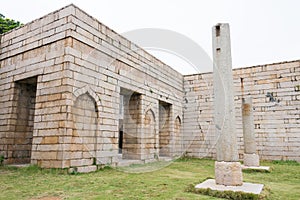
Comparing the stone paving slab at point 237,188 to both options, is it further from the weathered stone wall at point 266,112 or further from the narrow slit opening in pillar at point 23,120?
the weathered stone wall at point 266,112

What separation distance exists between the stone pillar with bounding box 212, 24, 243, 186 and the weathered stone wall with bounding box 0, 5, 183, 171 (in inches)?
126

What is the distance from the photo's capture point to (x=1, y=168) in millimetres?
5922

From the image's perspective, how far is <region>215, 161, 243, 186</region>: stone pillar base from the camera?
12.9ft

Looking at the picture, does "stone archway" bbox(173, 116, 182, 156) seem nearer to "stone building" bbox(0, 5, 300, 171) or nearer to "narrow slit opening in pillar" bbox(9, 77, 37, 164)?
"stone building" bbox(0, 5, 300, 171)

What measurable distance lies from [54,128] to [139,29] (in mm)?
4061

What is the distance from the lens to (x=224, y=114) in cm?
423

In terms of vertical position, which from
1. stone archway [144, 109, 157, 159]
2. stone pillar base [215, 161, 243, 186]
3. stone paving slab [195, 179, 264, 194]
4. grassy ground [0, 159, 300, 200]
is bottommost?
grassy ground [0, 159, 300, 200]

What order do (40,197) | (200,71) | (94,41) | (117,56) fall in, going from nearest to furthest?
(40,197) → (94,41) → (117,56) → (200,71)

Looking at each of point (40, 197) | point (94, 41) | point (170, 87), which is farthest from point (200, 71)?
point (40, 197)

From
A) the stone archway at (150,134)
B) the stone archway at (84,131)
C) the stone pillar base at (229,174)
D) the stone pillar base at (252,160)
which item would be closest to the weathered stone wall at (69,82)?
the stone archway at (84,131)

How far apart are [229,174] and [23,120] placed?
18.6 feet

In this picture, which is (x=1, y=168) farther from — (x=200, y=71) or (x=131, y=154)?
(x=200, y=71)

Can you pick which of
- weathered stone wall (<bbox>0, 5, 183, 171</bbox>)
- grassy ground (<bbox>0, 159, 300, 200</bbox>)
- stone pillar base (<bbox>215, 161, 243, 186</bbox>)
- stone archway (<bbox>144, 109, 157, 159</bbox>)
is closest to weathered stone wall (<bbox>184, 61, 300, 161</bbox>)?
stone archway (<bbox>144, 109, 157, 159</bbox>)

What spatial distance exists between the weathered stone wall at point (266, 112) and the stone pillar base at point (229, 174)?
7.01m
